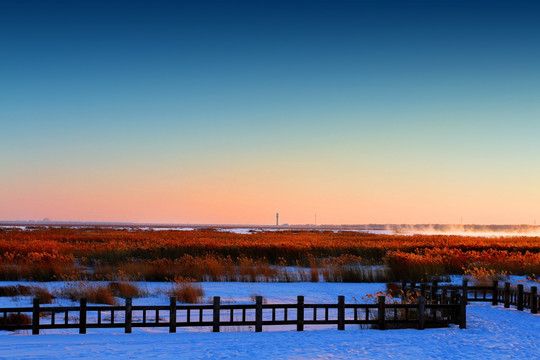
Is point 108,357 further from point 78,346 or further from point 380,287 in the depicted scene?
point 380,287

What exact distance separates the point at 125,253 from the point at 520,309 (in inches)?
952

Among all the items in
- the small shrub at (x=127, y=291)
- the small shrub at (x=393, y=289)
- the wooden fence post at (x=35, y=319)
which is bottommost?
the small shrub at (x=393, y=289)

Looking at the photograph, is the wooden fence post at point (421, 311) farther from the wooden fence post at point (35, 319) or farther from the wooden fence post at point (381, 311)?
the wooden fence post at point (35, 319)

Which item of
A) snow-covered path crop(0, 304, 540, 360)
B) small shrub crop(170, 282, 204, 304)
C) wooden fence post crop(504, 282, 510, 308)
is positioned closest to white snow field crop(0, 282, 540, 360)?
snow-covered path crop(0, 304, 540, 360)

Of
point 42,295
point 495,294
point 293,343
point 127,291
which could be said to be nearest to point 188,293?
point 127,291

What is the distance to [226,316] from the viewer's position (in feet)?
52.4

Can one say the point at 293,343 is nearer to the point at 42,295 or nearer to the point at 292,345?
the point at 292,345

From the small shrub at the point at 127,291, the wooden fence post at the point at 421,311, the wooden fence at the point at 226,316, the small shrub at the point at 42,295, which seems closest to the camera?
the wooden fence at the point at 226,316

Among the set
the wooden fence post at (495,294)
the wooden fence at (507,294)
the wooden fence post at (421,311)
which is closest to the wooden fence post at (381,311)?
the wooden fence post at (421,311)

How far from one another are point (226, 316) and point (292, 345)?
15.2ft

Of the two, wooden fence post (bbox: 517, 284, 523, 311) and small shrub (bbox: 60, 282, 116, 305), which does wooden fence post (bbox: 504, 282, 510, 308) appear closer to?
wooden fence post (bbox: 517, 284, 523, 311)

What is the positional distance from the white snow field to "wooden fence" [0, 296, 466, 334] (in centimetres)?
25

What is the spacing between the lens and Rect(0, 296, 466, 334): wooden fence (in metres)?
12.5

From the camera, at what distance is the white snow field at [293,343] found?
35.0 feet
